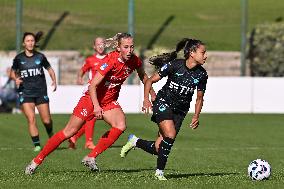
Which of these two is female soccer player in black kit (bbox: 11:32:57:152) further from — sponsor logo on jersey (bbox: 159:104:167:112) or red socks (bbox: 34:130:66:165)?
sponsor logo on jersey (bbox: 159:104:167:112)

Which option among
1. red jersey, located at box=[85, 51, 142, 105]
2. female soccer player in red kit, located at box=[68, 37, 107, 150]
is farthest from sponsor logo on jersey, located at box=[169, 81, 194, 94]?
female soccer player in red kit, located at box=[68, 37, 107, 150]

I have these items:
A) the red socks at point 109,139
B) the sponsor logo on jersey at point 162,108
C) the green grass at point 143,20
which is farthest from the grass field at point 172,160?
the green grass at point 143,20

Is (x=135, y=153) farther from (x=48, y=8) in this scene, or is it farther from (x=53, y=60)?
(x=48, y=8)

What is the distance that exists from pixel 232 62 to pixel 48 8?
27.7 ft

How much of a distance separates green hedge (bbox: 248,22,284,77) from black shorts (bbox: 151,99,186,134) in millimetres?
22061

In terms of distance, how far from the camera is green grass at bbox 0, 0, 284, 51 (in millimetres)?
39000

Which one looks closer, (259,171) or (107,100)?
(259,171)

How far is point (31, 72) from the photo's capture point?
58.4ft

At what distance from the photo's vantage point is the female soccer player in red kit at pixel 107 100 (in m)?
12.7

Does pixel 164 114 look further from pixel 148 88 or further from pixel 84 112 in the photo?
pixel 84 112

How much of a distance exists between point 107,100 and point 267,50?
24.7 m

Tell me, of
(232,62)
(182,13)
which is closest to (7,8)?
(232,62)

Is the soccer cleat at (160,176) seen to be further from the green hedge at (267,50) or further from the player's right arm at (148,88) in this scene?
the green hedge at (267,50)

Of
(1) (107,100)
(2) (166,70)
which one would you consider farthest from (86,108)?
(2) (166,70)
